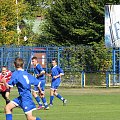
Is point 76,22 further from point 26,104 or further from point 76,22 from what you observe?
point 26,104

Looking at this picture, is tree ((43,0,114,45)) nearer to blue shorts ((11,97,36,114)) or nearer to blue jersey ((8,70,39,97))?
blue shorts ((11,97,36,114))

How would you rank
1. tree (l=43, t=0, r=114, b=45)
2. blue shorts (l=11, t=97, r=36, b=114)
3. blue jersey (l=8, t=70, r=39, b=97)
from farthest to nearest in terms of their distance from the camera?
tree (l=43, t=0, r=114, b=45), blue jersey (l=8, t=70, r=39, b=97), blue shorts (l=11, t=97, r=36, b=114)

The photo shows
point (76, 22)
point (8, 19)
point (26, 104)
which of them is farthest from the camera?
point (8, 19)

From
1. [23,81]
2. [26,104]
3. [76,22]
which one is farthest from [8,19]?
[26,104]

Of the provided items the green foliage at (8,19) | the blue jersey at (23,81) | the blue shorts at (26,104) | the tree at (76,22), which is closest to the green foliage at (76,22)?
the tree at (76,22)

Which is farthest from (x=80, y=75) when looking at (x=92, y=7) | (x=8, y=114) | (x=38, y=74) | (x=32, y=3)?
(x=32, y=3)

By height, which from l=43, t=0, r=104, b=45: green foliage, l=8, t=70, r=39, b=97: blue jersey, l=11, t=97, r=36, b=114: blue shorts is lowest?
l=11, t=97, r=36, b=114: blue shorts

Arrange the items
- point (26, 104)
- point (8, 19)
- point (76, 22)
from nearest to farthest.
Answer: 1. point (26, 104)
2. point (76, 22)
3. point (8, 19)

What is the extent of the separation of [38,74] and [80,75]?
18463 millimetres

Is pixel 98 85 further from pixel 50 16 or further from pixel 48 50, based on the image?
pixel 50 16

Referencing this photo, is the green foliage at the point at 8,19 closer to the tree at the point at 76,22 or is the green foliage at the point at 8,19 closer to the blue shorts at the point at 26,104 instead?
the tree at the point at 76,22

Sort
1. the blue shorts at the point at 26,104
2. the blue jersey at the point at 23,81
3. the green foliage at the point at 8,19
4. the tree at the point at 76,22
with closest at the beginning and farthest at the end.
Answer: the blue shorts at the point at 26,104 < the blue jersey at the point at 23,81 < the tree at the point at 76,22 < the green foliage at the point at 8,19

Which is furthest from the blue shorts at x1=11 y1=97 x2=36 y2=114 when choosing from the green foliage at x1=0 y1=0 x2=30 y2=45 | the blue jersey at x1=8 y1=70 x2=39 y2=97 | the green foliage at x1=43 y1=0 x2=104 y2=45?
the green foliage at x1=0 y1=0 x2=30 y2=45

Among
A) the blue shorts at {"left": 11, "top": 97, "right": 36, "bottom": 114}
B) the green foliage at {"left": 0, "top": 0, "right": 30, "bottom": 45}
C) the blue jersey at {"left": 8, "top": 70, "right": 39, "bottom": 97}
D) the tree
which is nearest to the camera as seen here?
the blue shorts at {"left": 11, "top": 97, "right": 36, "bottom": 114}
